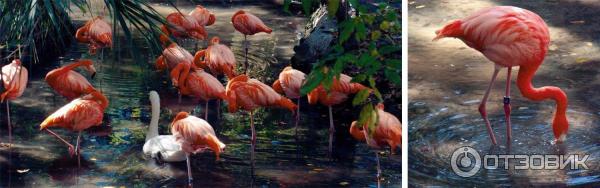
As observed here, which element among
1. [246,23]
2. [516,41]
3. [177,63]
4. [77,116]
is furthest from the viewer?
[246,23]

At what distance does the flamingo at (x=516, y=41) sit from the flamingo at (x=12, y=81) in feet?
6.74

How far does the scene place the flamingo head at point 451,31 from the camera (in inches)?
194

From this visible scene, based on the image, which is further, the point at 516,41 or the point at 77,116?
the point at 77,116

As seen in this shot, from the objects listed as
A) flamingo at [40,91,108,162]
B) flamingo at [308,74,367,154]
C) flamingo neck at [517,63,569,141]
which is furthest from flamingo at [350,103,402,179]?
flamingo at [40,91,108,162]

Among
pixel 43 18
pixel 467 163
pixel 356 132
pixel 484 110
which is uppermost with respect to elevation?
pixel 43 18

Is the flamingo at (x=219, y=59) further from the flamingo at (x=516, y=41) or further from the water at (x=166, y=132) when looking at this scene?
the flamingo at (x=516, y=41)

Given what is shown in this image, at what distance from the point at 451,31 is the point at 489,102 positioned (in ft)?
1.23

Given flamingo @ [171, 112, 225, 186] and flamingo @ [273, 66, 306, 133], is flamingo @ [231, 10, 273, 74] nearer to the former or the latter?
flamingo @ [273, 66, 306, 133]

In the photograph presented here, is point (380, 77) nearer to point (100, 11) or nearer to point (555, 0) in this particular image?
point (555, 0)

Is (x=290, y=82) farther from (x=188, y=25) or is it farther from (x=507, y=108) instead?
(x=507, y=108)

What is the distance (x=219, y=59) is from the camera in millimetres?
5523

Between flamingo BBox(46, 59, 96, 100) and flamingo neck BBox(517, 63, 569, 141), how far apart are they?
2094 mm

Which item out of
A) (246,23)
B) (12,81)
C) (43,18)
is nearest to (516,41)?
(246,23)

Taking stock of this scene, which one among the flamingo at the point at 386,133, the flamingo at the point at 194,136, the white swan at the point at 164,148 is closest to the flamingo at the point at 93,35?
the white swan at the point at 164,148
